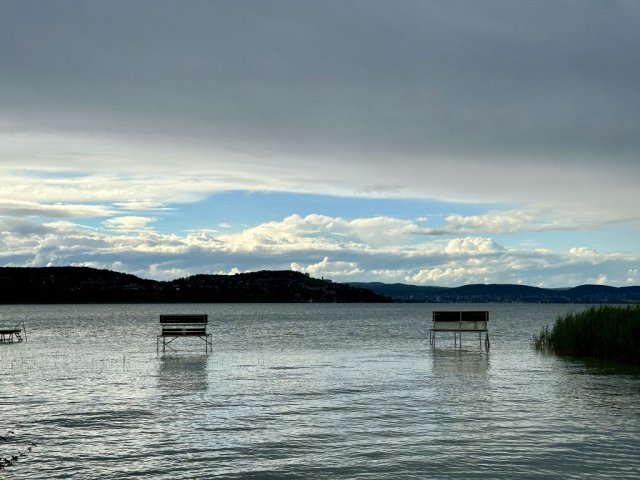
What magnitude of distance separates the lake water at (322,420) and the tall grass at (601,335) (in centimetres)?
265

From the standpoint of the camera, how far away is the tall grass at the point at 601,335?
33.1 meters

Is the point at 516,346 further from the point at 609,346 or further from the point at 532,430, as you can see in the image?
the point at 532,430

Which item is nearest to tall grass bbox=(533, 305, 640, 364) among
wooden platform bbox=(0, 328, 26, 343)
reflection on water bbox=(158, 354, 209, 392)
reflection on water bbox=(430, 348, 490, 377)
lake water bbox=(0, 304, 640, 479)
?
lake water bbox=(0, 304, 640, 479)

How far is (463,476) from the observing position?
41.8 ft

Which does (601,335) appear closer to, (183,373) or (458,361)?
(458,361)

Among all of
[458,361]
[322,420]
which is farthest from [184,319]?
A: [322,420]

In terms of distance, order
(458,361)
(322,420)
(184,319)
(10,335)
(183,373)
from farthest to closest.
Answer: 1. (10,335)
2. (184,319)
3. (458,361)
4. (183,373)
5. (322,420)

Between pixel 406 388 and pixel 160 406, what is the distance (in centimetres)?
847

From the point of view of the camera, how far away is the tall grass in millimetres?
33125

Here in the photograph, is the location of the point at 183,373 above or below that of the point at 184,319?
below

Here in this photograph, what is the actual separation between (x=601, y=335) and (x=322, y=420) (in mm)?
22435

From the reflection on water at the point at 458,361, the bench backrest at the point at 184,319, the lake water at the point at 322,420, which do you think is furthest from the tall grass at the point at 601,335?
the bench backrest at the point at 184,319

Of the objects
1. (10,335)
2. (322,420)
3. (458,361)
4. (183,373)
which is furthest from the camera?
(10,335)

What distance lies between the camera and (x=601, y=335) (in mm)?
35219
